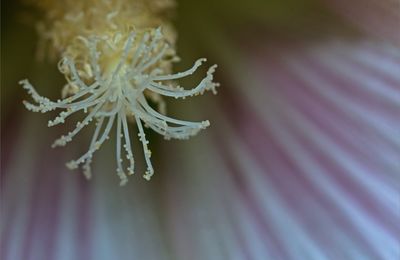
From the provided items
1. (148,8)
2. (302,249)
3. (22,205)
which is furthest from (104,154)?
(302,249)

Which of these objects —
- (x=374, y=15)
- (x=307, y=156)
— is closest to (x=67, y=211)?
(x=307, y=156)

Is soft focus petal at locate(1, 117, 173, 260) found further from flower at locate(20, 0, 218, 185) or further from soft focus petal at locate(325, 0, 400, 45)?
soft focus petal at locate(325, 0, 400, 45)

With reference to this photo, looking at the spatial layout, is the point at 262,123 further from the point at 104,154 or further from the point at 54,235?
the point at 54,235

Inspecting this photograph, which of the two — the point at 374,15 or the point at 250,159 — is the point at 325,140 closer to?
the point at 250,159

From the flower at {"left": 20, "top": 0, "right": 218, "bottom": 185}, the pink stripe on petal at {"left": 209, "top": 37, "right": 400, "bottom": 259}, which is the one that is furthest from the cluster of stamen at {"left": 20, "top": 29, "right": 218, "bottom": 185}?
the pink stripe on petal at {"left": 209, "top": 37, "right": 400, "bottom": 259}

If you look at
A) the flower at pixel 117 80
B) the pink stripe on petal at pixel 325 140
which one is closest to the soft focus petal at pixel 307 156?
the pink stripe on petal at pixel 325 140

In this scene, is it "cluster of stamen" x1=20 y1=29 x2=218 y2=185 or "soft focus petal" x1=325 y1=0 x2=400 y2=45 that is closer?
"cluster of stamen" x1=20 y1=29 x2=218 y2=185
